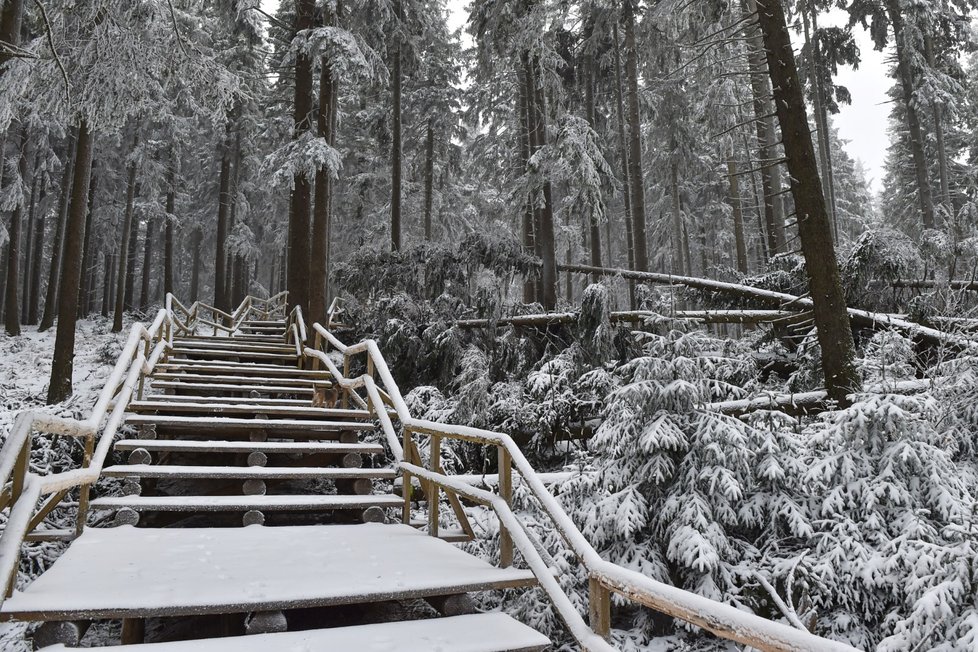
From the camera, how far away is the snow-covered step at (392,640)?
3.03 m

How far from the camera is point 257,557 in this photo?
4156 millimetres

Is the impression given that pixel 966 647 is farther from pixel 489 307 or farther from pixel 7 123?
pixel 7 123

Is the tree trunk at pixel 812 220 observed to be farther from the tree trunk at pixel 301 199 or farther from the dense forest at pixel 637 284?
the tree trunk at pixel 301 199

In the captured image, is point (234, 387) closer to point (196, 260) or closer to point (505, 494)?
point (505, 494)

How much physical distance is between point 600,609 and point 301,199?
11.3 meters

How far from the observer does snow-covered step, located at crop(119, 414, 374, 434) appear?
6.19m

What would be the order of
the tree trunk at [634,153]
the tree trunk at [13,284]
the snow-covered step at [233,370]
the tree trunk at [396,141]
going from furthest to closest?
the tree trunk at [13,284] → the tree trunk at [396,141] → the tree trunk at [634,153] → the snow-covered step at [233,370]

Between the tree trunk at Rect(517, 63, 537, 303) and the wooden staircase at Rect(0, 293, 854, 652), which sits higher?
the tree trunk at Rect(517, 63, 537, 303)

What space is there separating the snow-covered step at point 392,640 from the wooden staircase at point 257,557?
11mm

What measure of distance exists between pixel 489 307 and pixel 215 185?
24.6m

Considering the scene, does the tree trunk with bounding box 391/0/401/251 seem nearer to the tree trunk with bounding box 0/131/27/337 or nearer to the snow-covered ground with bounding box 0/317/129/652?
the snow-covered ground with bounding box 0/317/129/652

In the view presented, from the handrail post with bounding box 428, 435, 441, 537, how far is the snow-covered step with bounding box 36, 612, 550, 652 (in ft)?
5.12

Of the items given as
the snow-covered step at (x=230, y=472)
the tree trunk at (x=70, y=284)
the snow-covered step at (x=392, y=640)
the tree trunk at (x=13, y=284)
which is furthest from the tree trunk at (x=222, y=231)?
the snow-covered step at (x=392, y=640)

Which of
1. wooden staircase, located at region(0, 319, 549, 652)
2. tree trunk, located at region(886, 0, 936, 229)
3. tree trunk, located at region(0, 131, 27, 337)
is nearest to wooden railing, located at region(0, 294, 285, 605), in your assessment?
wooden staircase, located at region(0, 319, 549, 652)
